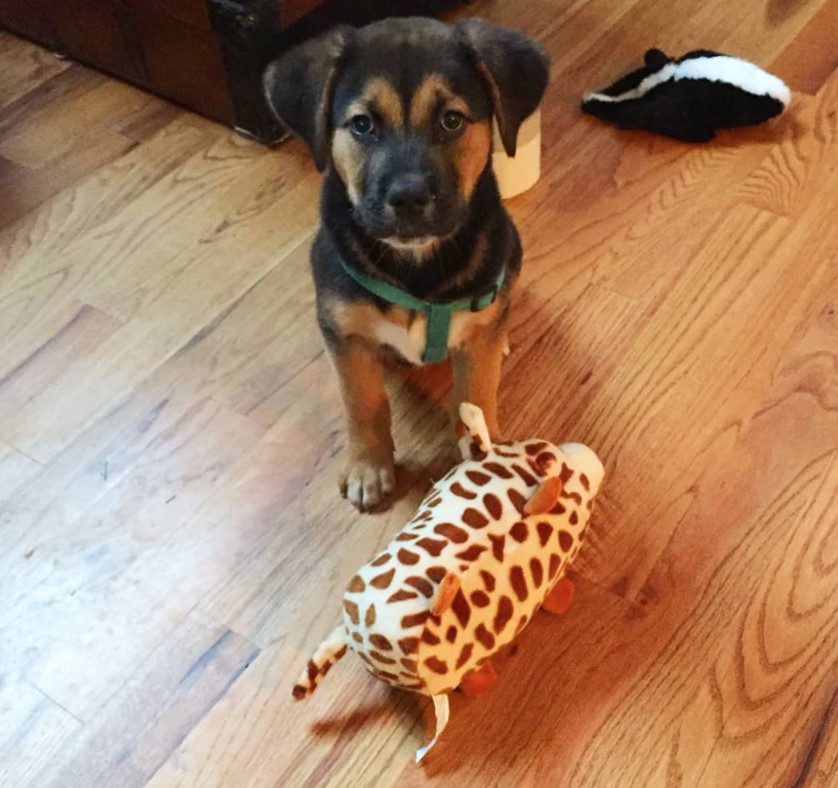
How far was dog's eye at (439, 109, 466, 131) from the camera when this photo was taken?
47.6 inches

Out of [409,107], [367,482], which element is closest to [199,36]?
[409,107]

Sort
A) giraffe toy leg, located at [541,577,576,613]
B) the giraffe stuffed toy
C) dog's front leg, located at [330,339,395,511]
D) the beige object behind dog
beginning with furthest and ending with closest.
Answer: the beige object behind dog → dog's front leg, located at [330,339,395,511] → giraffe toy leg, located at [541,577,576,613] → the giraffe stuffed toy

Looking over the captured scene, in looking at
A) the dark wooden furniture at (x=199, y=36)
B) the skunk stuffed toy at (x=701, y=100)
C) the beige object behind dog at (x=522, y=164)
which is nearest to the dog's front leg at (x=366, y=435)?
the beige object behind dog at (x=522, y=164)

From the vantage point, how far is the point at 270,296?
1838mm

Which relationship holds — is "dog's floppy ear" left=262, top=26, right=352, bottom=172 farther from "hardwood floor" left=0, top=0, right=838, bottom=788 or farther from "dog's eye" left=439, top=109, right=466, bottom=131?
"hardwood floor" left=0, top=0, right=838, bottom=788

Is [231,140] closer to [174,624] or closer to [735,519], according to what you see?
[174,624]

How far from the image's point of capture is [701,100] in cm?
214

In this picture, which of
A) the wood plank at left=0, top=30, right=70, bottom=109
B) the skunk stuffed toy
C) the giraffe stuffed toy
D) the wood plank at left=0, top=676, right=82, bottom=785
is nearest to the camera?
the giraffe stuffed toy

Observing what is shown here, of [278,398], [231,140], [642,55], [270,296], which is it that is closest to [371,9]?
[231,140]

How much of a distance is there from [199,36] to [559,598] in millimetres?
1534

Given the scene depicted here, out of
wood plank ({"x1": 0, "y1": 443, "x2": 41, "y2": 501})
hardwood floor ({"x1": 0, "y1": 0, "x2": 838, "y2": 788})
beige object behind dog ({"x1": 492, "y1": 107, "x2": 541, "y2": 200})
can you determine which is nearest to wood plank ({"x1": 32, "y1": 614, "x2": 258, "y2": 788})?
hardwood floor ({"x1": 0, "y1": 0, "x2": 838, "y2": 788})

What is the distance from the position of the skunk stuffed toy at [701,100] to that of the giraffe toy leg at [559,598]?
128 cm

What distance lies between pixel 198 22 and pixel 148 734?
60.8 inches

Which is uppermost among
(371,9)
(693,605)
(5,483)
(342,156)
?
(342,156)
